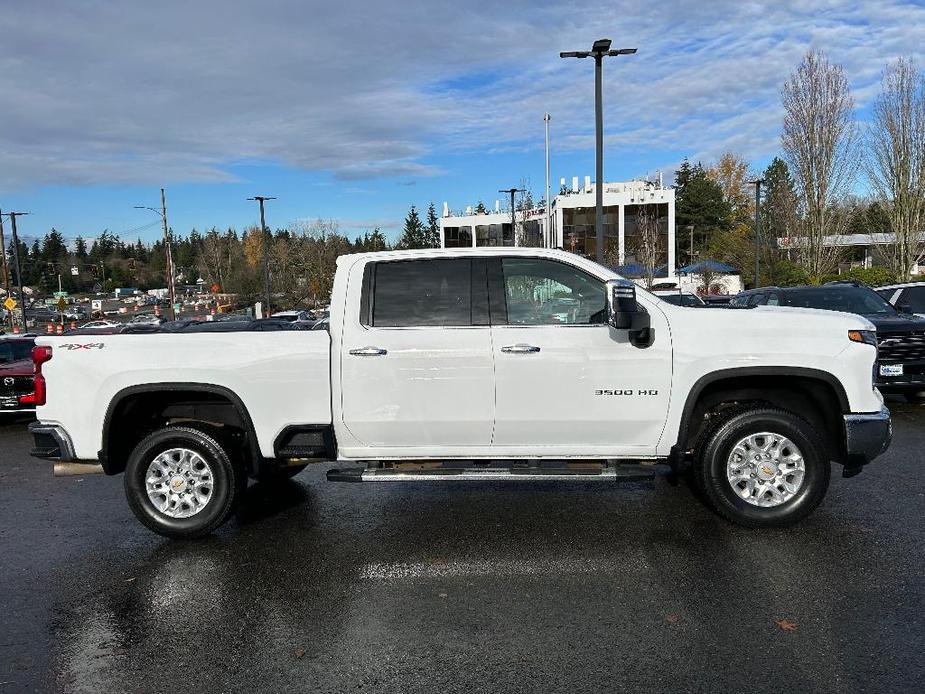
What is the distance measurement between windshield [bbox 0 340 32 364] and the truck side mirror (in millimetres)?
10979

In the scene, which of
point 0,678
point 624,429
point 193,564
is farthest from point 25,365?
point 624,429

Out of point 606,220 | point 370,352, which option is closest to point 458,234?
point 606,220

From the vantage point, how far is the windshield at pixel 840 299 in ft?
36.1

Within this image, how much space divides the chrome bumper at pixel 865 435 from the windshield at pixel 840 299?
652cm

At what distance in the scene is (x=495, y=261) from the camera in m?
5.36

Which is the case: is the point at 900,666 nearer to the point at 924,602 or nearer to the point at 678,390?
the point at 924,602

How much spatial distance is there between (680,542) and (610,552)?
53 cm

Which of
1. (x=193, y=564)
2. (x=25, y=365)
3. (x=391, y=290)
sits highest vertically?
(x=391, y=290)

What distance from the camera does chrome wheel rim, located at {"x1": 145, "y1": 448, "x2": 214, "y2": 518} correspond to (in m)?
5.47

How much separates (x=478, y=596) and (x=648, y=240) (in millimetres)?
40554

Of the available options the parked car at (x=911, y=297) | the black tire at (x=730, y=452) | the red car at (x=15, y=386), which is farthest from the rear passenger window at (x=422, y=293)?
the parked car at (x=911, y=297)

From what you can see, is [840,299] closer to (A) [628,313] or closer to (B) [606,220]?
(A) [628,313]

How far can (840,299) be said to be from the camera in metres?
11.2

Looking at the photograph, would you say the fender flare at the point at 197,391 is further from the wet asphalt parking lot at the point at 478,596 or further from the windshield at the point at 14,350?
the windshield at the point at 14,350
